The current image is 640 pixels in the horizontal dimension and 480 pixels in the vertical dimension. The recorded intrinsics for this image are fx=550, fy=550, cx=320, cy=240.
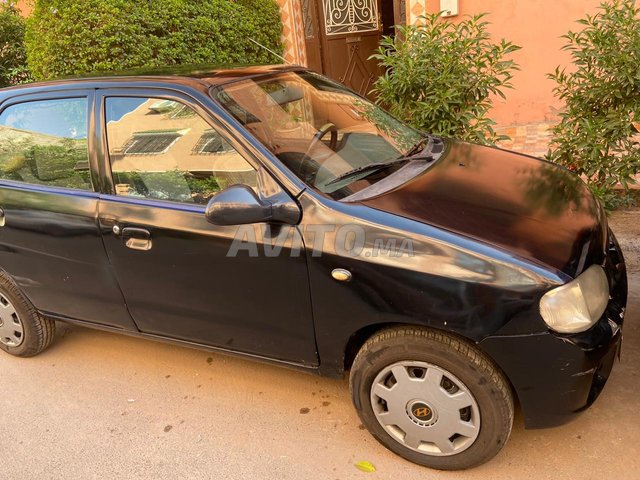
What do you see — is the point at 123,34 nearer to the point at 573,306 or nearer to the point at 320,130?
the point at 320,130

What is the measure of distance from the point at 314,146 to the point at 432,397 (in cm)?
131

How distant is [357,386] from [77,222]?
1694mm

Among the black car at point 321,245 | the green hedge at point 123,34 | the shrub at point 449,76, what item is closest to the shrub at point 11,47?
the green hedge at point 123,34

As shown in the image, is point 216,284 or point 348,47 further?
point 348,47

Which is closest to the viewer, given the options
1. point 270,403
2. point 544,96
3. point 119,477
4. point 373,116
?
point 119,477

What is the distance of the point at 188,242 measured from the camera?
2602 millimetres

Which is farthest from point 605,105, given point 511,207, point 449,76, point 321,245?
point 321,245

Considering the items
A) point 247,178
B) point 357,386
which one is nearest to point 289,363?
point 357,386

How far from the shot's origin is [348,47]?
7.84m

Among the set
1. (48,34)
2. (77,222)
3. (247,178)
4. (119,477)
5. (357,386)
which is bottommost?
(119,477)

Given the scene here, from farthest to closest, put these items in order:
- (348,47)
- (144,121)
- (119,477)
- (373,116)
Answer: (348,47) → (373,116) → (144,121) → (119,477)

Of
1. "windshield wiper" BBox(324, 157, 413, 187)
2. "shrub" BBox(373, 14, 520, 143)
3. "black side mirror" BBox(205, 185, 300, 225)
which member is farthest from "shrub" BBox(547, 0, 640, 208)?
"black side mirror" BBox(205, 185, 300, 225)

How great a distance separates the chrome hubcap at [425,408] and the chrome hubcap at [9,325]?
7.90ft

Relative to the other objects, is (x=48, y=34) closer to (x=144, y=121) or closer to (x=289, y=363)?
(x=144, y=121)
